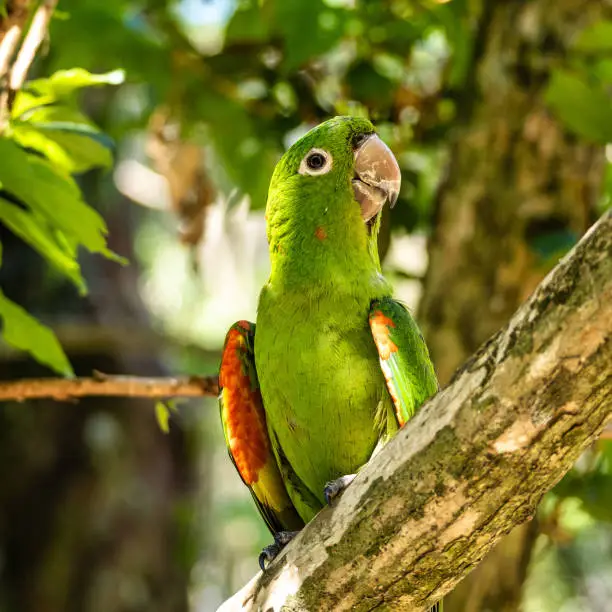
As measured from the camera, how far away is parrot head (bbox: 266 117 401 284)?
2836 mm

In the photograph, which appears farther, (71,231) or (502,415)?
(71,231)

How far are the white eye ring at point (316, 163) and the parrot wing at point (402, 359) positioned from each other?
59 centimetres

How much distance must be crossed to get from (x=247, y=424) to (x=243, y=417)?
0.03 m

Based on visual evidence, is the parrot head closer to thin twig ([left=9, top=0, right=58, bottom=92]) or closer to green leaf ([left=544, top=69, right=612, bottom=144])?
green leaf ([left=544, top=69, right=612, bottom=144])

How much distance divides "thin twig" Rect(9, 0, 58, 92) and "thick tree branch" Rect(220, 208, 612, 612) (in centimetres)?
165

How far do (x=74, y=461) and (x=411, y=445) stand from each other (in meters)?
4.36

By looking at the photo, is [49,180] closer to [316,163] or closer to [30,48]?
[30,48]

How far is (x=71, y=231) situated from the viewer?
2.33 meters

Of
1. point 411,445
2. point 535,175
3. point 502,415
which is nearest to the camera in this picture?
point 502,415

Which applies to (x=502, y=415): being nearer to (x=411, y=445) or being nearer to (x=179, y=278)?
(x=411, y=445)

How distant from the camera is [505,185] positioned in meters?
3.71


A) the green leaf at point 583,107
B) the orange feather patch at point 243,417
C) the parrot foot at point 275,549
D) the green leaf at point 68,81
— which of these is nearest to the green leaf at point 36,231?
the green leaf at point 68,81

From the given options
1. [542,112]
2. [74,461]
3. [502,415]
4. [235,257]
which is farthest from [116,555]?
[502,415]

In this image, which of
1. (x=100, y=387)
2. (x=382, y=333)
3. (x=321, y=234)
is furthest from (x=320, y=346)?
(x=100, y=387)
